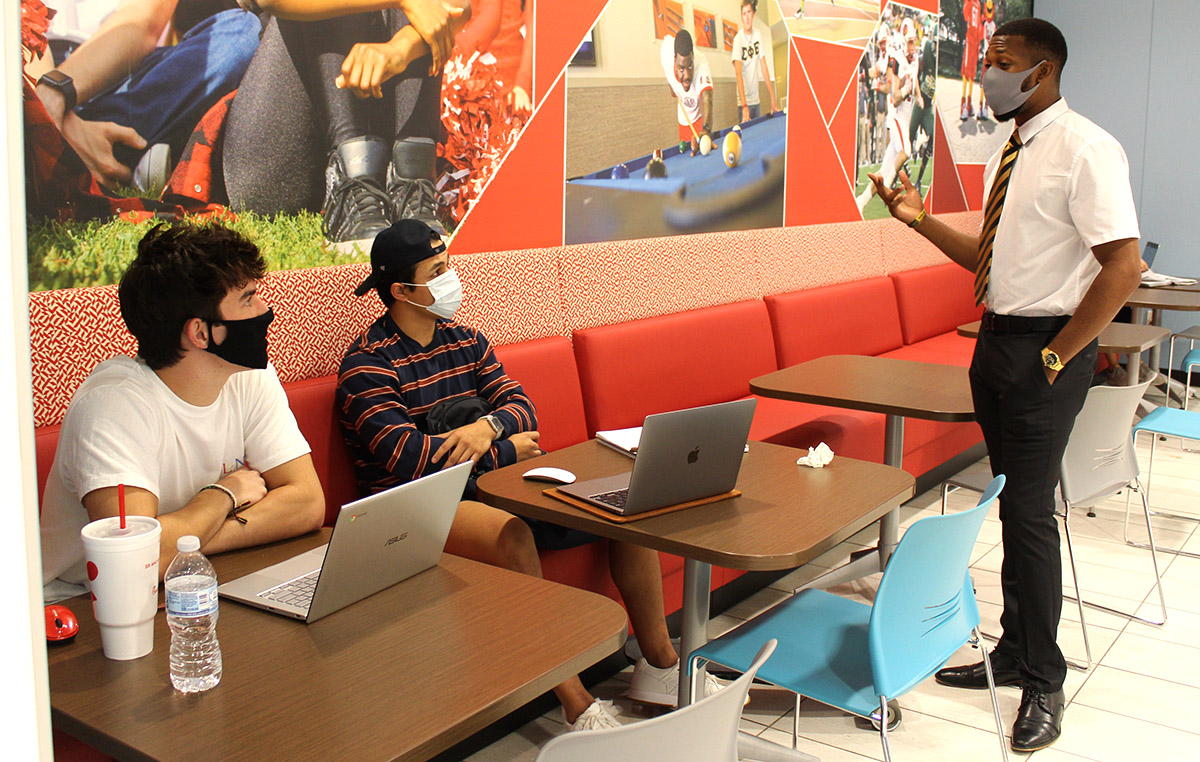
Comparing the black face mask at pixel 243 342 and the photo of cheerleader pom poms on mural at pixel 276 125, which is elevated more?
the photo of cheerleader pom poms on mural at pixel 276 125

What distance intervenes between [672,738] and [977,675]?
6.55ft

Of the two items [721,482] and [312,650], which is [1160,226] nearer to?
[721,482]

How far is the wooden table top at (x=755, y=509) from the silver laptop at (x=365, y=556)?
0.40 metres

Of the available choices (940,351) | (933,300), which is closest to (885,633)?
(940,351)

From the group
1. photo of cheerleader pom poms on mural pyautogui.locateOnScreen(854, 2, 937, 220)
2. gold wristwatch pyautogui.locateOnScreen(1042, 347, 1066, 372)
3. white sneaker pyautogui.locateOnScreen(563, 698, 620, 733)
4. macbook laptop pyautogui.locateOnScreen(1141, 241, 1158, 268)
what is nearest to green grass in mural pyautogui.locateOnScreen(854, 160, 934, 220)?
photo of cheerleader pom poms on mural pyautogui.locateOnScreen(854, 2, 937, 220)

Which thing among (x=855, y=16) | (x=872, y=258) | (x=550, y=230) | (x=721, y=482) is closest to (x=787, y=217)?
(x=872, y=258)

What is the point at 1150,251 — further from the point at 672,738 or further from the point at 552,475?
the point at 672,738

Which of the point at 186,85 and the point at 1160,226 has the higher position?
the point at 186,85

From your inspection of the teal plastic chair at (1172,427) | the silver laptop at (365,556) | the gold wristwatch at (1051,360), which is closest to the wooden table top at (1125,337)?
the teal plastic chair at (1172,427)

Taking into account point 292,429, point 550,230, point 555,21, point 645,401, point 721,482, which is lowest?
point 645,401

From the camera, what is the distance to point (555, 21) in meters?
3.69

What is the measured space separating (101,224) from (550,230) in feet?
5.61

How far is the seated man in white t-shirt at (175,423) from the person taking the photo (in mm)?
1745

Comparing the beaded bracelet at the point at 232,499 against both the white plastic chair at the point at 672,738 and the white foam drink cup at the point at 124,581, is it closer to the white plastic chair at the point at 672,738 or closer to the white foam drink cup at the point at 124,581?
the white foam drink cup at the point at 124,581
